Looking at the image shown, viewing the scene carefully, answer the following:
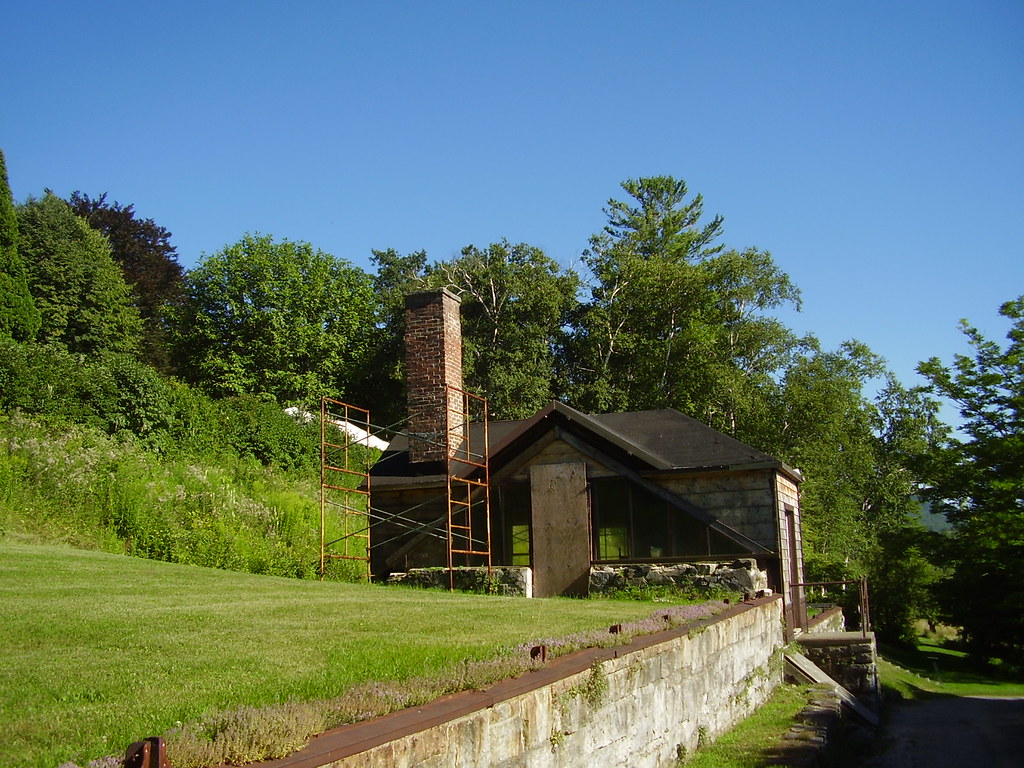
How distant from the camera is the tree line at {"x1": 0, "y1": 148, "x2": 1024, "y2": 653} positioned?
2961 centimetres

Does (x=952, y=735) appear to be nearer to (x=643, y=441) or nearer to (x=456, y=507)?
(x=643, y=441)

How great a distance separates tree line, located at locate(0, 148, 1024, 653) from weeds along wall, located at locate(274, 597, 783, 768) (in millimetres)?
20003

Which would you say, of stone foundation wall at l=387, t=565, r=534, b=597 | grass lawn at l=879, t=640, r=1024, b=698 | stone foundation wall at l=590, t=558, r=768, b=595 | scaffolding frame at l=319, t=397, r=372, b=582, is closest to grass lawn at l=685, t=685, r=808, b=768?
stone foundation wall at l=590, t=558, r=768, b=595

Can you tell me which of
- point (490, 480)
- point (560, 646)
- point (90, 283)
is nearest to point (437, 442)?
point (490, 480)

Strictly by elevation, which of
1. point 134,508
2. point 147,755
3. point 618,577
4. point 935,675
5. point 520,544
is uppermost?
point 134,508

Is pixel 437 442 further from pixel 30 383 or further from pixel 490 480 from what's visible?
pixel 30 383

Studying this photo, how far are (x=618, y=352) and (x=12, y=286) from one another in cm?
2108

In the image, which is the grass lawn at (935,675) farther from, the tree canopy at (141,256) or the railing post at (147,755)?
the tree canopy at (141,256)

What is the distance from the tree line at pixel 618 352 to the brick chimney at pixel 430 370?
14446 millimetres

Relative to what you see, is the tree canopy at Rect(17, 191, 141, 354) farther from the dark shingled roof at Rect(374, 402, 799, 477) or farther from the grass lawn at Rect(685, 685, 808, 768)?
the grass lawn at Rect(685, 685, 808, 768)

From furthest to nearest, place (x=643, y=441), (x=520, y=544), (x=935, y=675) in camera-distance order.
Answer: (x=935, y=675) → (x=643, y=441) → (x=520, y=544)

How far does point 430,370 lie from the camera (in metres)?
17.4

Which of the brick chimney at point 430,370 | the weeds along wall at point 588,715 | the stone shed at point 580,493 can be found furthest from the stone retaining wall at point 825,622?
the brick chimney at point 430,370

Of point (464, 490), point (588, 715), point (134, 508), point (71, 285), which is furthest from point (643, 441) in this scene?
point (71, 285)
